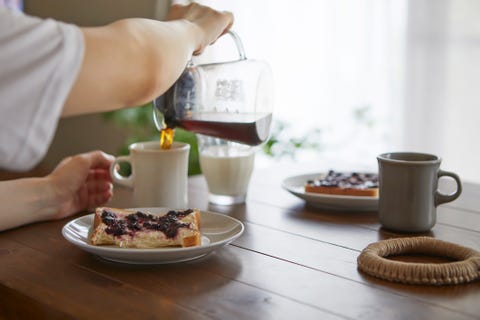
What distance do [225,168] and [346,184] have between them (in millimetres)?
258

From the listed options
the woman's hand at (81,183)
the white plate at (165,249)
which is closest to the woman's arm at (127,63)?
the white plate at (165,249)

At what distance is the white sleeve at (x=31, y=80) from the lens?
0.74 meters

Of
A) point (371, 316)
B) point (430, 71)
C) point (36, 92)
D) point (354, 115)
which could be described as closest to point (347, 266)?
point (371, 316)

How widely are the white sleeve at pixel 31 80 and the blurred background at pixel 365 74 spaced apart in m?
1.89

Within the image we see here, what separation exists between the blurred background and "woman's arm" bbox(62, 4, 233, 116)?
5.47 ft

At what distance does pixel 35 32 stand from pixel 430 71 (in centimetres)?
227

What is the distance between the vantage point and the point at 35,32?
29.3 inches

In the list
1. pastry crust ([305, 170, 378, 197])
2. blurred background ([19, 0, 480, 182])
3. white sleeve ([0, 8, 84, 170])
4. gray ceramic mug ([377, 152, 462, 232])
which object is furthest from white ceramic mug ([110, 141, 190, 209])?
blurred background ([19, 0, 480, 182])

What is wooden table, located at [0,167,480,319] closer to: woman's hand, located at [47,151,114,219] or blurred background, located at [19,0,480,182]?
woman's hand, located at [47,151,114,219]

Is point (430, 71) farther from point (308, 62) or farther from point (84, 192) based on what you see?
point (84, 192)

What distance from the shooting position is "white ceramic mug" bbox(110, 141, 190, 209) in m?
1.34

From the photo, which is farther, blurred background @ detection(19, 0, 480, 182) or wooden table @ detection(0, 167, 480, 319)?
blurred background @ detection(19, 0, 480, 182)

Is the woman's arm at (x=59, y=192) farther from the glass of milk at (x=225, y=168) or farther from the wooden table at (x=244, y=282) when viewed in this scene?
the glass of milk at (x=225, y=168)

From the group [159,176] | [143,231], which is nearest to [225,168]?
[159,176]
